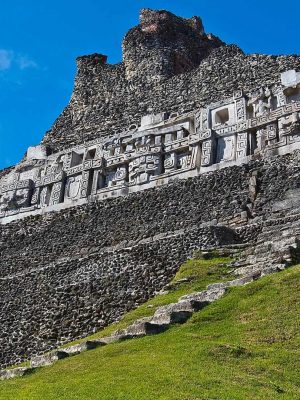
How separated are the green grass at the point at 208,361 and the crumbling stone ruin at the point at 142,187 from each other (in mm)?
1771

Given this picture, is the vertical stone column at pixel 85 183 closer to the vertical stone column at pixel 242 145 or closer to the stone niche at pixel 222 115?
the stone niche at pixel 222 115

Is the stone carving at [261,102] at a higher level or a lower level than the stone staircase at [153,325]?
higher

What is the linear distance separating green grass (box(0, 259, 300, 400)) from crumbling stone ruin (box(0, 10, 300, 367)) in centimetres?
177

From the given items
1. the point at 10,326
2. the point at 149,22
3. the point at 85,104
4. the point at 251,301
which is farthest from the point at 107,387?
the point at 149,22

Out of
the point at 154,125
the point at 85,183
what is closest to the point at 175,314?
the point at 85,183

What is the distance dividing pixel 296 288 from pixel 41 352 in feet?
25.4

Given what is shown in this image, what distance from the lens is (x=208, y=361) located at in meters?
9.45

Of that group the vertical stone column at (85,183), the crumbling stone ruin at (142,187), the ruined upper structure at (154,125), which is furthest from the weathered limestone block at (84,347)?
the vertical stone column at (85,183)

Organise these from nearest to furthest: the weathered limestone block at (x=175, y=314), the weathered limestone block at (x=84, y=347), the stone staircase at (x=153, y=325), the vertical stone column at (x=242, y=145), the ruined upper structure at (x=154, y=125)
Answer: the stone staircase at (x=153, y=325) < the weathered limestone block at (x=175, y=314) < the weathered limestone block at (x=84, y=347) < the vertical stone column at (x=242, y=145) < the ruined upper structure at (x=154, y=125)

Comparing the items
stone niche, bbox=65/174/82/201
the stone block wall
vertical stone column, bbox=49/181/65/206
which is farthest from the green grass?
vertical stone column, bbox=49/181/65/206

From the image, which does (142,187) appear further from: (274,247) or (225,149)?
(274,247)

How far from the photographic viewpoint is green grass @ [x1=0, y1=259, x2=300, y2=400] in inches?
329

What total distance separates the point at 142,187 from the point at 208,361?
13.5 meters

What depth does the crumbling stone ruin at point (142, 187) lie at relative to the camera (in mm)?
17438
